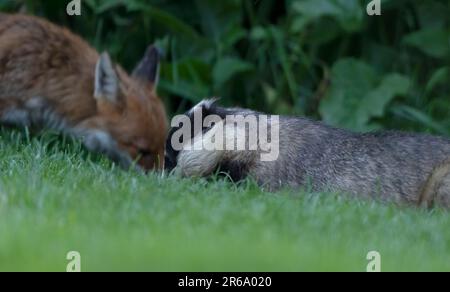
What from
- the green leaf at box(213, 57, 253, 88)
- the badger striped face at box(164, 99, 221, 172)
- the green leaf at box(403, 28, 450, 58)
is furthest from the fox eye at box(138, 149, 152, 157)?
the green leaf at box(403, 28, 450, 58)

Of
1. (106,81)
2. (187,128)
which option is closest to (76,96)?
(106,81)

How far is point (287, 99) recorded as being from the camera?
1207 centimetres

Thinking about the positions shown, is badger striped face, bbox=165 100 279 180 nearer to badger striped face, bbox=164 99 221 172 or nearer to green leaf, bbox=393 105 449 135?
badger striped face, bbox=164 99 221 172

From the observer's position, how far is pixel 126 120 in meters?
8.87

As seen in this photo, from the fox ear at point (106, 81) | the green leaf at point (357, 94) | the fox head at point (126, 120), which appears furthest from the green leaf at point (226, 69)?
the fox ear at point (106, 81)

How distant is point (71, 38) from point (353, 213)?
352 cm

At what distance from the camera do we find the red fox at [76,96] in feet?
28.9

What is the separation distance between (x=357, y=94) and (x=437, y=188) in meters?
3.38

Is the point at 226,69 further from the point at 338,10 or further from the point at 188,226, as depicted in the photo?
the point at 188,226

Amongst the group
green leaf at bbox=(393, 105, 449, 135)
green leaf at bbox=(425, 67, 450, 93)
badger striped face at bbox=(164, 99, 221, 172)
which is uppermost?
green leaf at bbox=(425, 67, 450, 93)

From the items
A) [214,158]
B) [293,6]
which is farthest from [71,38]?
[293,6]

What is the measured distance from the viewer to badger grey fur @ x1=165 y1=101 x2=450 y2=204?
8047mm

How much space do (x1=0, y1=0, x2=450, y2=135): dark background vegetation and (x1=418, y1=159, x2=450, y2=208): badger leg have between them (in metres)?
3.14
